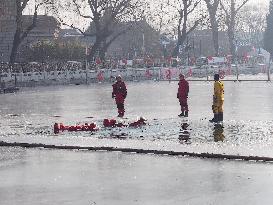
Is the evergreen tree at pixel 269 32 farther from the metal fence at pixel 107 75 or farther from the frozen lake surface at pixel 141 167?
the frozen lake surface at pixel 141 167

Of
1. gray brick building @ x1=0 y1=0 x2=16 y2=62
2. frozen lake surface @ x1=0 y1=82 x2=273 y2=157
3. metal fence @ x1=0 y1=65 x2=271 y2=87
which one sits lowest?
frozen lake surface @ x1=0 y1=82 x2=273 y2=157

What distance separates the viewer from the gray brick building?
63.9 metres

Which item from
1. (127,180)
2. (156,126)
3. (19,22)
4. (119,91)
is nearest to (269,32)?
(19,22)

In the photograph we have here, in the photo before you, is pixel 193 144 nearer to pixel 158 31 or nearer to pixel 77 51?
pixel 77 51

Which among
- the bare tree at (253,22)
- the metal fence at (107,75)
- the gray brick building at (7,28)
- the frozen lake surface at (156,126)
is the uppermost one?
the bare tree at (253,22)

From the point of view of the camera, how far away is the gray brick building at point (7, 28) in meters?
63.9

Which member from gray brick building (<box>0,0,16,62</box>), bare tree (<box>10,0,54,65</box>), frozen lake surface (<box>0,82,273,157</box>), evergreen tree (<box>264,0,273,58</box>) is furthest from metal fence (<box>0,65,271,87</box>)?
evergreen tree (<box>264,0,273,58</box>)

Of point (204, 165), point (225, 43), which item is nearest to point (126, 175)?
point (204, 165)

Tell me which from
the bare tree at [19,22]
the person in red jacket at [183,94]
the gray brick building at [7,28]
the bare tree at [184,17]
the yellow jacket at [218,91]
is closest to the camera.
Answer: the yellow jacket at [218,91]

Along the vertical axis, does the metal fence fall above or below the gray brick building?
below

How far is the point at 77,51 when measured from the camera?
72688mm

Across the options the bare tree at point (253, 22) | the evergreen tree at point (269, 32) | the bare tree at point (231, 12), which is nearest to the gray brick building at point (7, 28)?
the bare tree at point (231, 12)

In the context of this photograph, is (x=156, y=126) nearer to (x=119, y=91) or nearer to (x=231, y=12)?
(x=119, y=91)

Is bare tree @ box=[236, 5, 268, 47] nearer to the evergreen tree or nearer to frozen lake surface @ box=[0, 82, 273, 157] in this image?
the evergreen tree
